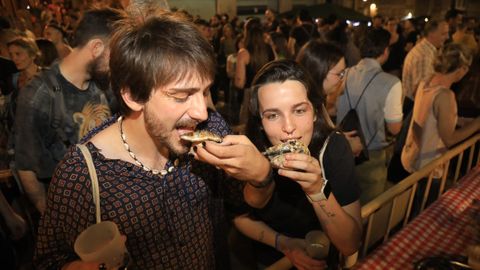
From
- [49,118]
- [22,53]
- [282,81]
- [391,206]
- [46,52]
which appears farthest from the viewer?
[46,52]

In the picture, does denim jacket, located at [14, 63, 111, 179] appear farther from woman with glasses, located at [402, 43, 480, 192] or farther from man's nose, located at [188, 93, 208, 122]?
woman with glasses, located at [402, 43, 480, 192]

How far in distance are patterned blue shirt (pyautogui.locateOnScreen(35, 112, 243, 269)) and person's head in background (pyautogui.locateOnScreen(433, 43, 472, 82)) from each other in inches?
113

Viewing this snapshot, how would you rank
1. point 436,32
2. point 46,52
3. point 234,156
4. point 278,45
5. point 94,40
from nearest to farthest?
point 234,156
point 94,40
point 46,52
point 436,32
point 278,45

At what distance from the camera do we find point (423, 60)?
5391 millimetres

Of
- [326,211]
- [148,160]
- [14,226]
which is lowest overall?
[14,226]

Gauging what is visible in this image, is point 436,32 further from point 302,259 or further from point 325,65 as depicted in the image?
point 302,259

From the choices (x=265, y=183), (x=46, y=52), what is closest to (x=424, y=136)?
(x=265, y=183)

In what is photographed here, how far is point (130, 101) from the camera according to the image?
1677 millimetres

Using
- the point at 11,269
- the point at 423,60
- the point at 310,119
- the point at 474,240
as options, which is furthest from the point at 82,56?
the point at 423,60

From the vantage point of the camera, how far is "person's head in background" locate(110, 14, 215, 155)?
5.16 ft

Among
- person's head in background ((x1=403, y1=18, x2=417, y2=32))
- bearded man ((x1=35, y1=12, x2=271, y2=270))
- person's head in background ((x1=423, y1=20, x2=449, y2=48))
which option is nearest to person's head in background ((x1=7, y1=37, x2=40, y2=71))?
bearded man ((x1=35, y1=12, x2=271, y2=270))

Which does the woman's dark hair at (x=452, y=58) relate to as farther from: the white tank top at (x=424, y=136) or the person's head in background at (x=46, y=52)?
the person's head in background at (x=46, y=52)

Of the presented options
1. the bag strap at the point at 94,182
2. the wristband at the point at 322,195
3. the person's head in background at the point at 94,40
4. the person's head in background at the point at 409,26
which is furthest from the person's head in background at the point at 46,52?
the person's head in background at the point at 409,26

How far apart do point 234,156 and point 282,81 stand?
74 cm
